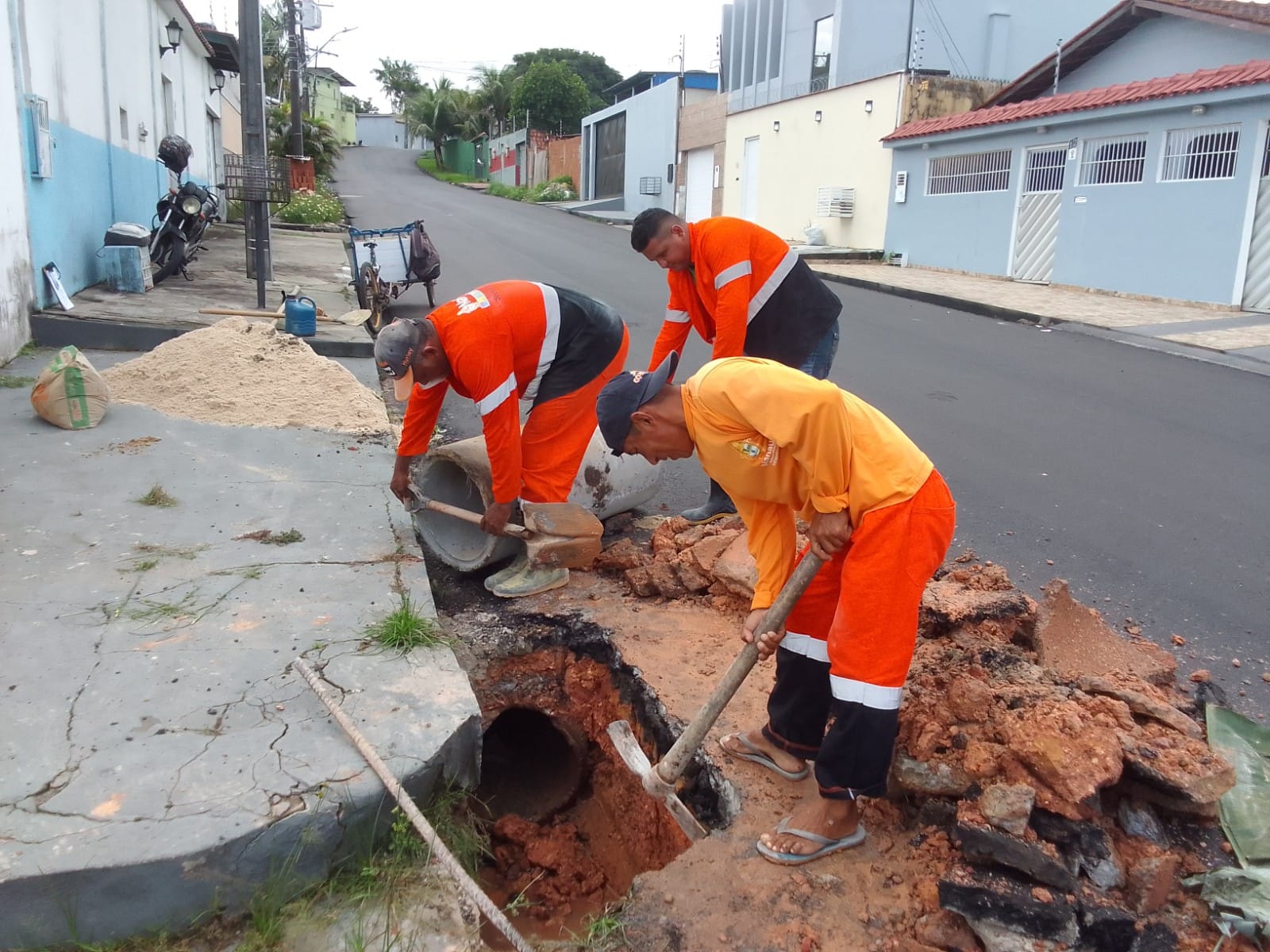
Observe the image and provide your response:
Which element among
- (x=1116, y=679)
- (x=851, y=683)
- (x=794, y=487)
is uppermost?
(x=794, y=487)

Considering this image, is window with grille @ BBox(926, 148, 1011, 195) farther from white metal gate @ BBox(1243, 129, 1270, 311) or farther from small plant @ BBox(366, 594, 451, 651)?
small plant @ BBox(366, 594, 451, 651)

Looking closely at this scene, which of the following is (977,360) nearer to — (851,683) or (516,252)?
(851,683)

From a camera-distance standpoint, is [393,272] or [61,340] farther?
[393,272]

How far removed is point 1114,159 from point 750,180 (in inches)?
526

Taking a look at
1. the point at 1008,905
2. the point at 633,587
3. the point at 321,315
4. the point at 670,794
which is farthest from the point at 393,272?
the point at 1008,905

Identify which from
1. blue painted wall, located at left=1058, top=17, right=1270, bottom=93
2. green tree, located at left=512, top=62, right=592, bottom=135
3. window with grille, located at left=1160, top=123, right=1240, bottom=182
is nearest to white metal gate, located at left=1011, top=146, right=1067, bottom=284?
window with grille, located at left=1160, top=123, right=1240, bottom=182

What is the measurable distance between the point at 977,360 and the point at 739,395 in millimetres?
8193

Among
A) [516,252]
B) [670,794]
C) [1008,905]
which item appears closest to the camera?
[1008,905]

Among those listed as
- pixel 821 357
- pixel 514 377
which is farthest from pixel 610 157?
pixel 514 377

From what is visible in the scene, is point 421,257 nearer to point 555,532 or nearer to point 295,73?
point 555,532

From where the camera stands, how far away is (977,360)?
32.2ft

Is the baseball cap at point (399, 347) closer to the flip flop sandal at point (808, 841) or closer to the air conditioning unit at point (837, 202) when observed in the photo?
the flip flop sandal at point (808, 841)

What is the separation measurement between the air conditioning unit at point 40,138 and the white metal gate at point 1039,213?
45.7 feet

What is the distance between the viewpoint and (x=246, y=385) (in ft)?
22.3
